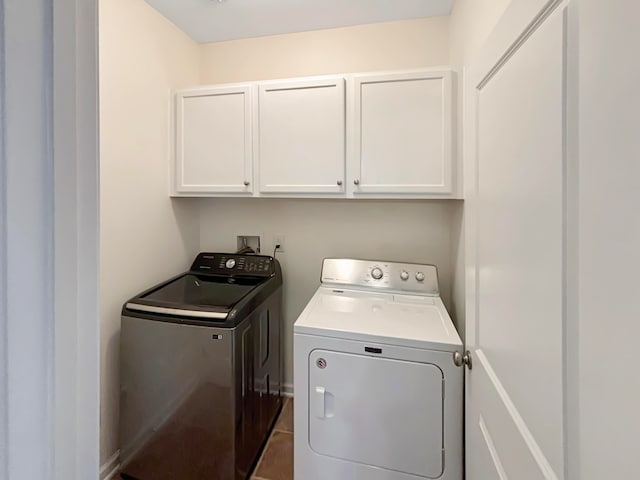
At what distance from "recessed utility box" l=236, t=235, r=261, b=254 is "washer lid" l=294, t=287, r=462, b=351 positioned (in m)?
0.73

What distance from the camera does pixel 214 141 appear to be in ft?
6.80

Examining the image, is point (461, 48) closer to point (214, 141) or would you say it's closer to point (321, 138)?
point (321, 138)

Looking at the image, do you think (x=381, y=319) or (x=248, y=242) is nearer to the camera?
(x=381, y=319)

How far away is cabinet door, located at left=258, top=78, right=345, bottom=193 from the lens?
188 cm

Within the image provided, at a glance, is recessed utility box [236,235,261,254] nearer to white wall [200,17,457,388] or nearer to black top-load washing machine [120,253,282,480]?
white wall [200,17,457,388]

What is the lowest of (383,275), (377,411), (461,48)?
(377,411)

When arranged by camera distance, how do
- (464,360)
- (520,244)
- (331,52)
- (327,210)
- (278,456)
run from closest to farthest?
1. (520,244)
2. (464,360)
3. (278,456)
4. (331,52)
5. (327,210)

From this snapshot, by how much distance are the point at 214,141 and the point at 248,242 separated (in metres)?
0.79

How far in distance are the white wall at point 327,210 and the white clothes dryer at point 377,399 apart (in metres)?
0.74

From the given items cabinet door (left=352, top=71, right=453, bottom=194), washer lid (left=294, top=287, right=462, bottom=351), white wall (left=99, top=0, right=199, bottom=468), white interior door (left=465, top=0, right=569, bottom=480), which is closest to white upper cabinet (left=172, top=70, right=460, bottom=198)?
cabinet door (left=352, top=71, right=453, bottom=194)
